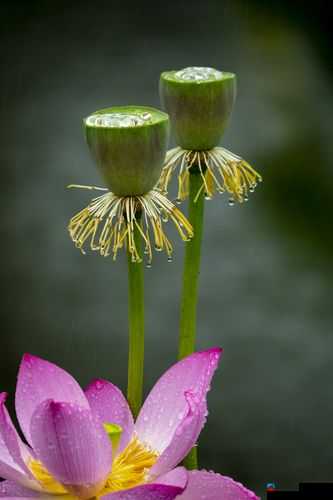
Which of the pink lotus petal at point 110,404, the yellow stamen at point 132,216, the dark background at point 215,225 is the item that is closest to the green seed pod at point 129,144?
the yellow stamen at point 132,216

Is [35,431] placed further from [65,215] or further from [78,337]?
[65,215]

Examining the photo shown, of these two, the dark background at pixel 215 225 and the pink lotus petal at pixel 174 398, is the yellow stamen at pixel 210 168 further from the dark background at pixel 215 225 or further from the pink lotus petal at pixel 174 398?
the dark background at pixel 215 225

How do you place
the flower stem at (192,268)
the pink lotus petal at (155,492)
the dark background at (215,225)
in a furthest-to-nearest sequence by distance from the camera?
the dark background at (215,225), the flower stem at (192,268), the pink lotus petal at (155,492)

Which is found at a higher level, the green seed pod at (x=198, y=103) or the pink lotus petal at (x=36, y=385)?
the green seed pod at (x=198, y=103)

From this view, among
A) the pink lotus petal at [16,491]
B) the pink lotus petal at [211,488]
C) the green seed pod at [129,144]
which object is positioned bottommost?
the pink lotus petal at [16,491]

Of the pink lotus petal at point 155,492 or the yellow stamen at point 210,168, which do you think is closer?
the pink lotus petal at point 155,492

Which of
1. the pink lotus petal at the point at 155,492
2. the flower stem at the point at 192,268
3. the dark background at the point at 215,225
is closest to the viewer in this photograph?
the pink lotus petal at the point at 155,492
